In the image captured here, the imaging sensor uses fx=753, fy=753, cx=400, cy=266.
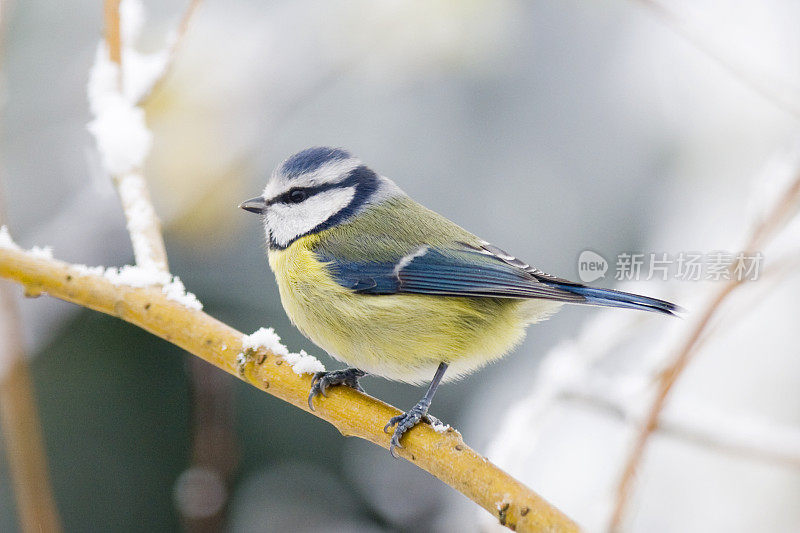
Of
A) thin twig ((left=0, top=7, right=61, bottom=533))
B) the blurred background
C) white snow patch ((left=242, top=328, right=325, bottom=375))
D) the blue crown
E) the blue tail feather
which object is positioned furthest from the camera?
the blurred background

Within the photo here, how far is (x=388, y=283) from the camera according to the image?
1.39m

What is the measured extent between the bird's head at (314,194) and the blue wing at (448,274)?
0.32 ft

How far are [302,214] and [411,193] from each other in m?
1.26

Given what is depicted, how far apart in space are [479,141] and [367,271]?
1545mm

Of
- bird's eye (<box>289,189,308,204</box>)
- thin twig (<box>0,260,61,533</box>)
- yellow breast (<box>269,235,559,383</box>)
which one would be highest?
bird's eye (<box>289,189,308,204</box>)

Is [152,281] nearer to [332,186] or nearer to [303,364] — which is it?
[303,364]

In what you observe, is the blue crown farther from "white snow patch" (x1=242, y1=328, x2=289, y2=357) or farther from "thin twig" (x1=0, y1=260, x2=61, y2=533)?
"thin twig" (x1=0, y1=260, x2=61, y2=533)

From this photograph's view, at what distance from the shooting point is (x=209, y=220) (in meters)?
2.08

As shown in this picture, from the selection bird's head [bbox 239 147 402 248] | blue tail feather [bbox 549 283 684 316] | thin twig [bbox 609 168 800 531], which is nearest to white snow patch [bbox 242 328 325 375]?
bird's head [bbox 239 147 402 248]

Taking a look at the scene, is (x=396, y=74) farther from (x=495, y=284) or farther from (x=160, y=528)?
(x=160, y=528)

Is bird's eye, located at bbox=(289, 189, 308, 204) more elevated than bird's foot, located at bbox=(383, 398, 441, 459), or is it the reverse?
bird's eye, located at bbox=(289, 189, 308, 204)

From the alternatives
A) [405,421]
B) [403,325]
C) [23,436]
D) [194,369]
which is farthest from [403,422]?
[194,369]

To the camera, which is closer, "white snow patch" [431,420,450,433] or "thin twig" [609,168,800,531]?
"thin twig" [609,168,800,531]

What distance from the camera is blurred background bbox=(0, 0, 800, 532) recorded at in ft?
6.60
